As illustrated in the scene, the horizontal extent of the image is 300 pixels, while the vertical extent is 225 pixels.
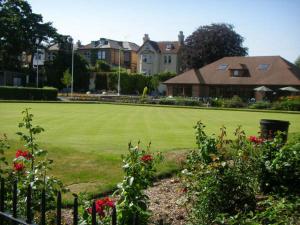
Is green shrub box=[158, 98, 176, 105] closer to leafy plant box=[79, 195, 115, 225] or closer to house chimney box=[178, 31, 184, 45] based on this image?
house chimney box=[178, 31, 184, 45]

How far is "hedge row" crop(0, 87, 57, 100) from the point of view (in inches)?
2004

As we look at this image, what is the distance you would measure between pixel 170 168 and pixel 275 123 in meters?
4.13

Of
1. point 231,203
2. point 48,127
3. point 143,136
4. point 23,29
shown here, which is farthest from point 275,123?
point 23,29

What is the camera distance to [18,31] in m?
68.6

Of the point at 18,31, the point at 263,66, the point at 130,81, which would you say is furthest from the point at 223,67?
the point at 18,31

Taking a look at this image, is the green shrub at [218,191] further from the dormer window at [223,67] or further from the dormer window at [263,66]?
the dormer window at [223,67]

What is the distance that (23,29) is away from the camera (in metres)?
72.2

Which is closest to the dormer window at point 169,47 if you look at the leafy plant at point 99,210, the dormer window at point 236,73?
the dormer window at point 236,73

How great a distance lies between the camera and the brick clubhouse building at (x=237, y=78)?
57812mm

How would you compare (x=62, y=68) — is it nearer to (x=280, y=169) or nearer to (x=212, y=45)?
(x=212, y=45)

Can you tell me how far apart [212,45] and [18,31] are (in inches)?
1337

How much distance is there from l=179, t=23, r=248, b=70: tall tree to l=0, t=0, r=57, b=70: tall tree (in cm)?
2591

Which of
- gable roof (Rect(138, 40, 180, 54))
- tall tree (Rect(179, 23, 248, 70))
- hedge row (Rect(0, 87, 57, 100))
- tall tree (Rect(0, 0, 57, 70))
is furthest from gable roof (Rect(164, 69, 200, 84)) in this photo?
gable roof (Rect(138, 40, 180, 54))

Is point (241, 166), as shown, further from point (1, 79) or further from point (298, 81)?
point (1, 79)
